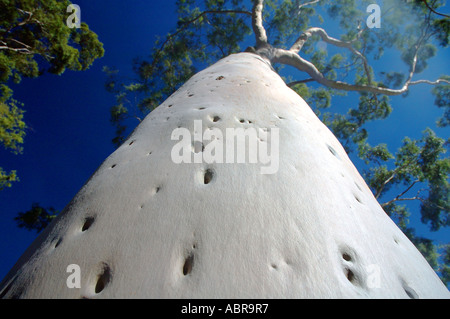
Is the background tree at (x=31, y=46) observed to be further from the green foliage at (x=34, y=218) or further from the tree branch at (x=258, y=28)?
the tree branch at (x=258, y=28)

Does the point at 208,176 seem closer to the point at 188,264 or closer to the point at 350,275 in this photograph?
the point at 188,264

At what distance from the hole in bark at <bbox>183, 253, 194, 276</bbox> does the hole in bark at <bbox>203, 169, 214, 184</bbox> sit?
42cm

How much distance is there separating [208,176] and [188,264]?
50cm

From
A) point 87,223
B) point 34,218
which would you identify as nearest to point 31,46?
point 34,218

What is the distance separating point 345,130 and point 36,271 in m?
10.9

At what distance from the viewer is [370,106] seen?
32.7 feet

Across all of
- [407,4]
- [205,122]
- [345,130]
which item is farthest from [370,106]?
[205,122]

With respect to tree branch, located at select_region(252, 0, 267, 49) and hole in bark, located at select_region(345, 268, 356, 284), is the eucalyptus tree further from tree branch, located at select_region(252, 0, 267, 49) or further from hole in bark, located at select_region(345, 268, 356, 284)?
tree branch, located at select_region(252, 0, 267, 49)

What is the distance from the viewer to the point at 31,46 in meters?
7.71

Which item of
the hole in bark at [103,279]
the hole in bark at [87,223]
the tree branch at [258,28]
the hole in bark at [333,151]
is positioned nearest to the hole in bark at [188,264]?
the hole in bark at [103,279]

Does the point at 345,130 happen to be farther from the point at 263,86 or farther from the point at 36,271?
the point at 36,271

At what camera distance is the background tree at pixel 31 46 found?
6953 millimetres

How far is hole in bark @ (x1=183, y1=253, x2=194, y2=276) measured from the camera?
2.95 ft
